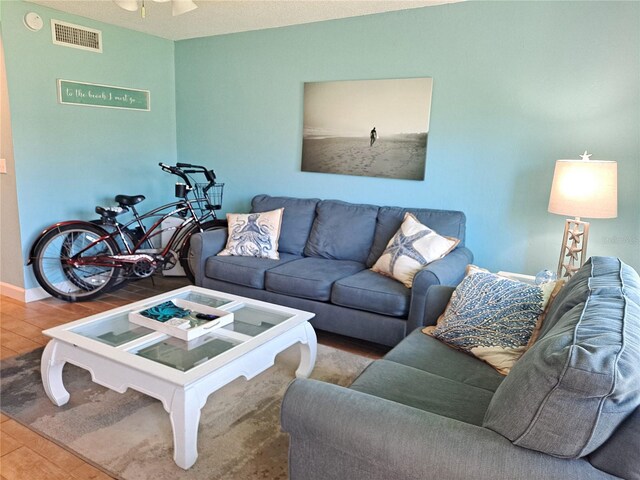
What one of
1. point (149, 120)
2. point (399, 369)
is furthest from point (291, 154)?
point (399, 369)

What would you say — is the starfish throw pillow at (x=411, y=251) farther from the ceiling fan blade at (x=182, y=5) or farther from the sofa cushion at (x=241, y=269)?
the ceiling fan blade at (x=182, y=5)

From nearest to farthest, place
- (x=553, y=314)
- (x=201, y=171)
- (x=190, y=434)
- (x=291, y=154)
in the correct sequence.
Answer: (x=553, y=314)
(x=190, y=434)
(x=291, y=154)
(x=201, y=171)

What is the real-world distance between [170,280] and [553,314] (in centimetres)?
368

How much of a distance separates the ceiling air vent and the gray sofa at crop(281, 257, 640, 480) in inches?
150

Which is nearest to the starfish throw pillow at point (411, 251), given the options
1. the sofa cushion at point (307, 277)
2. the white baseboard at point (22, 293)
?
the sofa cushion at point (307, 277)

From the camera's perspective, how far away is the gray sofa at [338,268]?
112 inches

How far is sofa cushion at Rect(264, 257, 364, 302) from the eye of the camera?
3.08 m

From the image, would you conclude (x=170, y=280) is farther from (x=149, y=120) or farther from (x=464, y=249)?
(x=464, y=249)

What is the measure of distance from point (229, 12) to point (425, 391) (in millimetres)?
3298

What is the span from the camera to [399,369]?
5.92 ft

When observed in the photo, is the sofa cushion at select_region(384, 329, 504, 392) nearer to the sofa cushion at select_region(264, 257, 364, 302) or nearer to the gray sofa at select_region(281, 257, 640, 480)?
the gray sofa at select_region(281, 257, 640, 480)

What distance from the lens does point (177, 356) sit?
6.56 ft

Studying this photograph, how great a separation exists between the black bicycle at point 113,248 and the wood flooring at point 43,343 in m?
0.17

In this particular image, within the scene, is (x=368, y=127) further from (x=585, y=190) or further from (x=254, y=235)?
(x=585, y=190)
